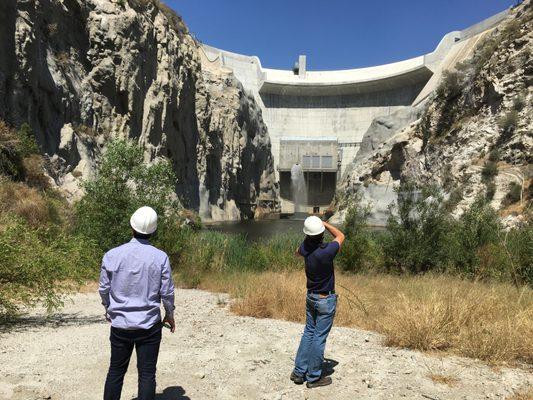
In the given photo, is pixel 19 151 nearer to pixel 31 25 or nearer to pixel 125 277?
pixel 31 25

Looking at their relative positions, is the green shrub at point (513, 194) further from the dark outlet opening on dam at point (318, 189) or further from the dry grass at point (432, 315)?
the dark outlet opening on dam at point (318, 189)

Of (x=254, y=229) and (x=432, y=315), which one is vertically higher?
(x=432, y=315)

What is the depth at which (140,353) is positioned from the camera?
3330 millimetres

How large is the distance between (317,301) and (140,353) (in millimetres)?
1942

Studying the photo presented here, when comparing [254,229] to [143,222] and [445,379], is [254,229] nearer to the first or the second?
[445,379]

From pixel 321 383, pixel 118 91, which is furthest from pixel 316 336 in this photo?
pixel 118 91

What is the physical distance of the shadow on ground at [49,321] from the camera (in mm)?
6051

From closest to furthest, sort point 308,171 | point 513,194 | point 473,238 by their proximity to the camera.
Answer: point 473,238
point 513,194
point 308,171

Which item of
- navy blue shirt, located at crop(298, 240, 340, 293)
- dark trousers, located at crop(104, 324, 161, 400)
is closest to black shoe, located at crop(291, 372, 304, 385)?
navy blue shirt, located at crop(298, 240, 340, 293)

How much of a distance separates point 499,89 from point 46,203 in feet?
103

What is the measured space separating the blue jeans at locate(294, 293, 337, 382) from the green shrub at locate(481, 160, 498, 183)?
27959 mm

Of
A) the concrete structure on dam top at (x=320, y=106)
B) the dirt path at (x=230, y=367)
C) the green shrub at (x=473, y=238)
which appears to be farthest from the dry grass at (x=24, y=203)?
the concrete structure on dam top at (x=320, y=106)

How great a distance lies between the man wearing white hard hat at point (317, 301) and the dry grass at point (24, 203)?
11.0 metres

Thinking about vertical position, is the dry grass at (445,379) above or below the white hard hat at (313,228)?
below
